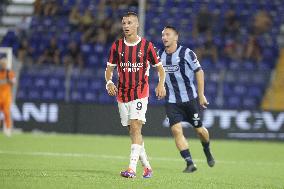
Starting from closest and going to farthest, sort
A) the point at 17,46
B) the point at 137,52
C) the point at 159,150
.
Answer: the point at 137,52
the point at 159,150
the point at 17,46

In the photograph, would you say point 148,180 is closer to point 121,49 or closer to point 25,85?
point 121,49

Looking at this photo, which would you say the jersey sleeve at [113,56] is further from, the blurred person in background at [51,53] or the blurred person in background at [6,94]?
the blurred person in background at [51,53]

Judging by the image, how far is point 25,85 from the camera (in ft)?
71.8

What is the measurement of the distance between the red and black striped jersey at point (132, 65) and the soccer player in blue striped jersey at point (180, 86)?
1365mm

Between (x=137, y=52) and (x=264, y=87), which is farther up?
(x=137, y=52)

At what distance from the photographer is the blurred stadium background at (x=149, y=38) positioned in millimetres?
20531

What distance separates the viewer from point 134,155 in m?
9.75

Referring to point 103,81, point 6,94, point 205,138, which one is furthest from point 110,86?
point 103,81

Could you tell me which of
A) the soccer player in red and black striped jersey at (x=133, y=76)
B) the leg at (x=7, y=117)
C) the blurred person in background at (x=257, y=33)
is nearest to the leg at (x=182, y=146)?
the soccer player in red and black striped jersey at (x=133, y=76)

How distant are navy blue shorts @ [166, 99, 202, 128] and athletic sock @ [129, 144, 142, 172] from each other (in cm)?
181

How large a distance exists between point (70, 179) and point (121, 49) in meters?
1.92

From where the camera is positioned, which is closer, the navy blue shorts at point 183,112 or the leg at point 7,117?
the navy blue shorts at point 183,112

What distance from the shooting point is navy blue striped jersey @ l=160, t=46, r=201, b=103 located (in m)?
11.6

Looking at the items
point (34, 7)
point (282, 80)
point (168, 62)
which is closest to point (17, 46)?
point (34, 7)
